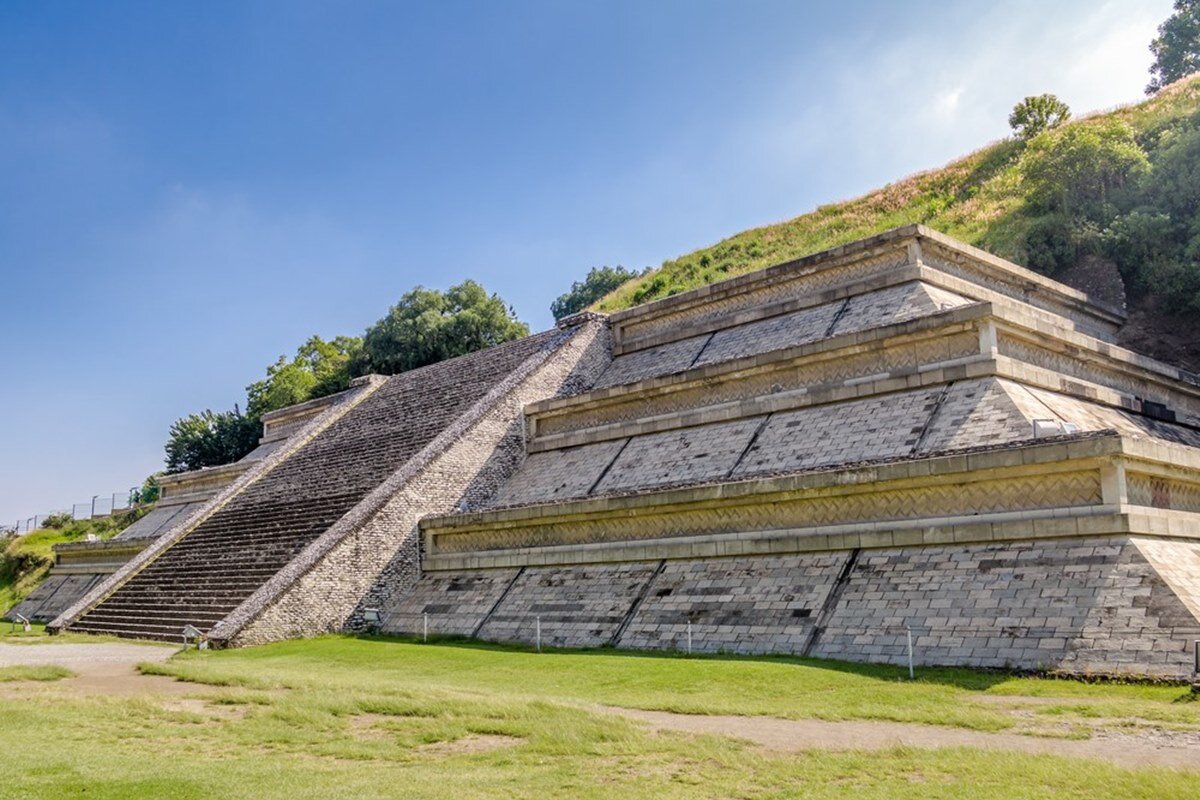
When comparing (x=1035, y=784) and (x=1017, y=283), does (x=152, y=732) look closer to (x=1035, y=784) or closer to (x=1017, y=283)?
(x=1035, y=784)

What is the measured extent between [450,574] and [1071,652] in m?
10.7

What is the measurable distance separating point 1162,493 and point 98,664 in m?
13.5

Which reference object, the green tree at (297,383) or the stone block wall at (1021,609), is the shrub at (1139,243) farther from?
the green tree at (297,383)

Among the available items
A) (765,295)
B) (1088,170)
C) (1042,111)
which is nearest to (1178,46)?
(1042,111)

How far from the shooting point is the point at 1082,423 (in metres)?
12.9

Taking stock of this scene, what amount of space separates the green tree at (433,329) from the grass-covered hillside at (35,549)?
11277 mm

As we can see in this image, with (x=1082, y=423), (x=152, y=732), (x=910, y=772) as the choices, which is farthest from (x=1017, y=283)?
(x=152, y=732)

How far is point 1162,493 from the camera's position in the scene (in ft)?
33.8

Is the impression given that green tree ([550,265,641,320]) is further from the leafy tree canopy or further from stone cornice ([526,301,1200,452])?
stone cornice ([526,301,1200,452])

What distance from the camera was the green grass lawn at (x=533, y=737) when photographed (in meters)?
5.48

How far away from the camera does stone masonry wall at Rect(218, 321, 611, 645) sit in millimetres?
Answer: 15472

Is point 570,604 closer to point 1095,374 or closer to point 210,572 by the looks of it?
point 210,572

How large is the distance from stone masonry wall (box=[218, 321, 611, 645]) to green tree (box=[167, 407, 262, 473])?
24.1m

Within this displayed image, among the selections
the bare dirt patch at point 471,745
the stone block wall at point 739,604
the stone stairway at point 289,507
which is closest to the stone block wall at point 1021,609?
the stone block wall at point 739,604
